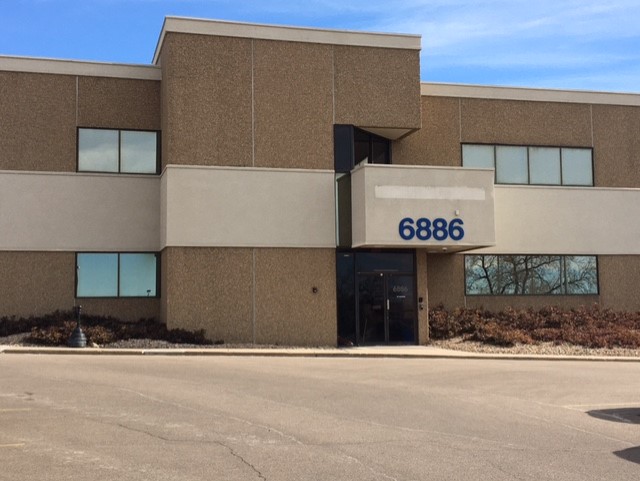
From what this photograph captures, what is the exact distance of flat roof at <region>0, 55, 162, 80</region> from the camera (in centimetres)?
2570

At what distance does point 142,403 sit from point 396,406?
3.92m

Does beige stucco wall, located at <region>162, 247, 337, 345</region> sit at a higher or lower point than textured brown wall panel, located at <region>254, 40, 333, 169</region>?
lower

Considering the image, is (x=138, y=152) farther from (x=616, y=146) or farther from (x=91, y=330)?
(x=616, y=146)

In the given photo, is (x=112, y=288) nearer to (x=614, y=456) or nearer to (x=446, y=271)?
(x=446, y=271)

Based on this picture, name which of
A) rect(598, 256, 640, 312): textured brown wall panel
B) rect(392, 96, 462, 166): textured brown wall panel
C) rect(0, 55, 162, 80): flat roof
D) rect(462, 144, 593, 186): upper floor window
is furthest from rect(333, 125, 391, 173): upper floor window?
rect(598, 256, 640, 312): textured brown wall panel

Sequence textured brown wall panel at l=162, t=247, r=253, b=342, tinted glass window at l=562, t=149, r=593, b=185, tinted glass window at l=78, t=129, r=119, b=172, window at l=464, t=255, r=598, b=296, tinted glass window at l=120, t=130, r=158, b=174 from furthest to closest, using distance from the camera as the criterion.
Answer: tinted glass window at l=562, t=149, r=593, b=185 < window at l=464, t=255, r=598, b=296 < tinted glass window at l=120, t=130, r=158, b=174 < tinted glass window at l=78, t=129, r=119, b=172 < textured brown wall panel at l=162, t=247, r=253, b=342

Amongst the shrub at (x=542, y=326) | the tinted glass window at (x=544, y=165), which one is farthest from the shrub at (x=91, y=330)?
the tinted glass window at (x=544, y=165)

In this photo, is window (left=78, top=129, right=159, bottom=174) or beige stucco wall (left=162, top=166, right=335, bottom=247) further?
window (left=78, top=129, right=159, bottom=174)

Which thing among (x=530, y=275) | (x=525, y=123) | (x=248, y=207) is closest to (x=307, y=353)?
(x=248, y=207)

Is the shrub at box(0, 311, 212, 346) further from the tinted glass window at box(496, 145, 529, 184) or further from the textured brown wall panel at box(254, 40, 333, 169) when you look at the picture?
the tinted glass window at box(496, 145, 529, 184)

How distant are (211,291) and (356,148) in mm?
6684

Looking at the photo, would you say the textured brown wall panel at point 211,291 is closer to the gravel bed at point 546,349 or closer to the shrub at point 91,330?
the shrub at point 91,330

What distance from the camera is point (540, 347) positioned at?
979 inches

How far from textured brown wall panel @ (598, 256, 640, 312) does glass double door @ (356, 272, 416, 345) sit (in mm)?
8402
